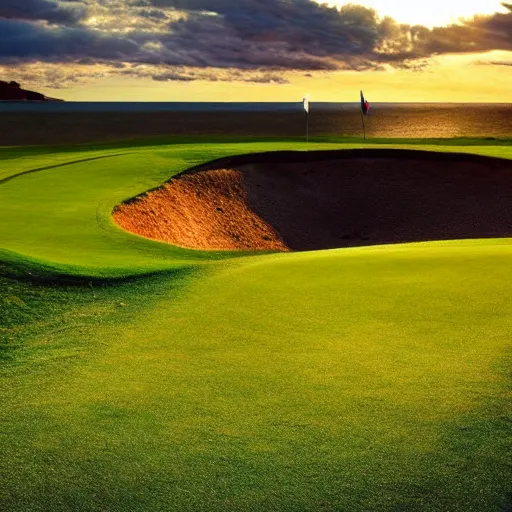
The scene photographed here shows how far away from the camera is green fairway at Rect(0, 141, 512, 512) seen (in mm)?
3969

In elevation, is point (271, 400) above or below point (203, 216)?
above

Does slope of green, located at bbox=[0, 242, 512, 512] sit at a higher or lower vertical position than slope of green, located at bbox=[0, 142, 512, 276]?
lower

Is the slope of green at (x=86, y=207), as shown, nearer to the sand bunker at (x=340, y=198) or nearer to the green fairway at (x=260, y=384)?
the green fairway at (x=260, y=384)

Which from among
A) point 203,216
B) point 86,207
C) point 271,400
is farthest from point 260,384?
point 203,216

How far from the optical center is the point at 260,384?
17.7 feet

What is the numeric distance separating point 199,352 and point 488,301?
337 cm

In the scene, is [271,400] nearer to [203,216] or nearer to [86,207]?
[86,207]

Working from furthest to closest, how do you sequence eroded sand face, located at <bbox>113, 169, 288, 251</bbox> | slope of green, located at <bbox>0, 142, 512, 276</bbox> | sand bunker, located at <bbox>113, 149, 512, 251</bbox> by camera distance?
1. sand bunker, located at <bbox>113, 149, 512, 251</bbox>
2. eroded sand face, located at <bbox>113, 169, 288, 251</bbox>
3. slope of green, located at <bbox>0, 142, 512, 276</bbox>

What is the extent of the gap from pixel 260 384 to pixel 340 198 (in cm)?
2187

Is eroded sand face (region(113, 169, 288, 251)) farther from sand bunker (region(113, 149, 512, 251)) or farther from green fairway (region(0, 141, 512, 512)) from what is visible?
green fairway (region(0, 141, 512, 512))

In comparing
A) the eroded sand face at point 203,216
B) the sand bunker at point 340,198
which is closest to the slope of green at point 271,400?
the eroded sand face at point 203,216

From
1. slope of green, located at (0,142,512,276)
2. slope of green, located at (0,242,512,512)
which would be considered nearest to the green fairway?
slope of green, located at (0,242,512,512)

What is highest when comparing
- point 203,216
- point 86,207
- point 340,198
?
point 86,207

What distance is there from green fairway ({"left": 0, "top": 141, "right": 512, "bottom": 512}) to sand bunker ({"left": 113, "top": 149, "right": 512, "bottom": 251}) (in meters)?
11.6
